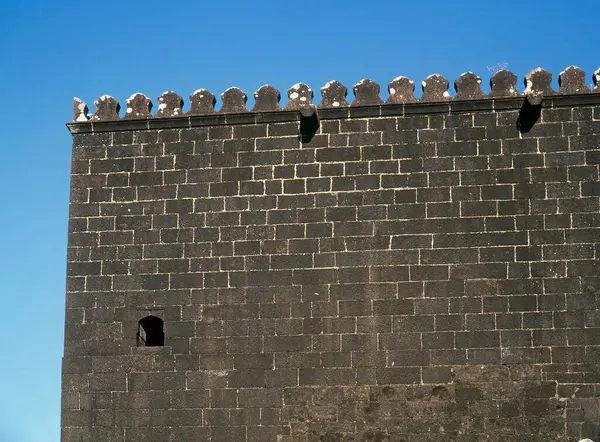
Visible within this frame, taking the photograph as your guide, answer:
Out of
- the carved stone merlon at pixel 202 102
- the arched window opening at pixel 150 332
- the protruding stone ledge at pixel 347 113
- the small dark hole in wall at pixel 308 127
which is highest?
the carved stone merlon at pixel 202 102

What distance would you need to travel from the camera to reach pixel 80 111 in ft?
58.6

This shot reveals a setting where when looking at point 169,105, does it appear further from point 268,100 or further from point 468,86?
point 468,86

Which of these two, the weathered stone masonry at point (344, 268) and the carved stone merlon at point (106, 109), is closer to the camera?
the weathered stone masonry at point (344, 268)

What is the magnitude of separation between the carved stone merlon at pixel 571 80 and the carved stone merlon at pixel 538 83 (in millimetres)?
157

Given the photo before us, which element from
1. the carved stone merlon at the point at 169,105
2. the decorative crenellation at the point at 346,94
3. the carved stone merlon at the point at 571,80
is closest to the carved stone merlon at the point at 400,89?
the decorative crenellation at the point at 346,94

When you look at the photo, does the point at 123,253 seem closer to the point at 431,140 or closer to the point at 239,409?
the point at 239,409

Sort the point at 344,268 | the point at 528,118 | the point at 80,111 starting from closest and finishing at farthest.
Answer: the point at 344,268, the point at 528,118, the point at 80,111

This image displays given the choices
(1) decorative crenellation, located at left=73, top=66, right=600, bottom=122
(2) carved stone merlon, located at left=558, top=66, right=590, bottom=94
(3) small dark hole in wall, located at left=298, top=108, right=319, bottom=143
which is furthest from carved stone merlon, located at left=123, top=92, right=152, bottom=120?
(2) carved stone merlon, located at left=558, top=66, right=590, bottom=94

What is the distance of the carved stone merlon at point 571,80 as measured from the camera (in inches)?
663

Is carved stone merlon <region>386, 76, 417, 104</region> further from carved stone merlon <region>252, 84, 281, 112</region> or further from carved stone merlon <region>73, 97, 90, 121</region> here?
carved stone merlon <region>73, 97, 90, 121</region>

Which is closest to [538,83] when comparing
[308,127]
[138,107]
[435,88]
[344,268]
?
[435,88]

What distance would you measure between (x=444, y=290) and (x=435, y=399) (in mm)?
1483

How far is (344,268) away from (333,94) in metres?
2.56

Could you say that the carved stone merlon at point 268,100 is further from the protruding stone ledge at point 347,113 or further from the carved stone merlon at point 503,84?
the carved stone merlon at point 503,84
